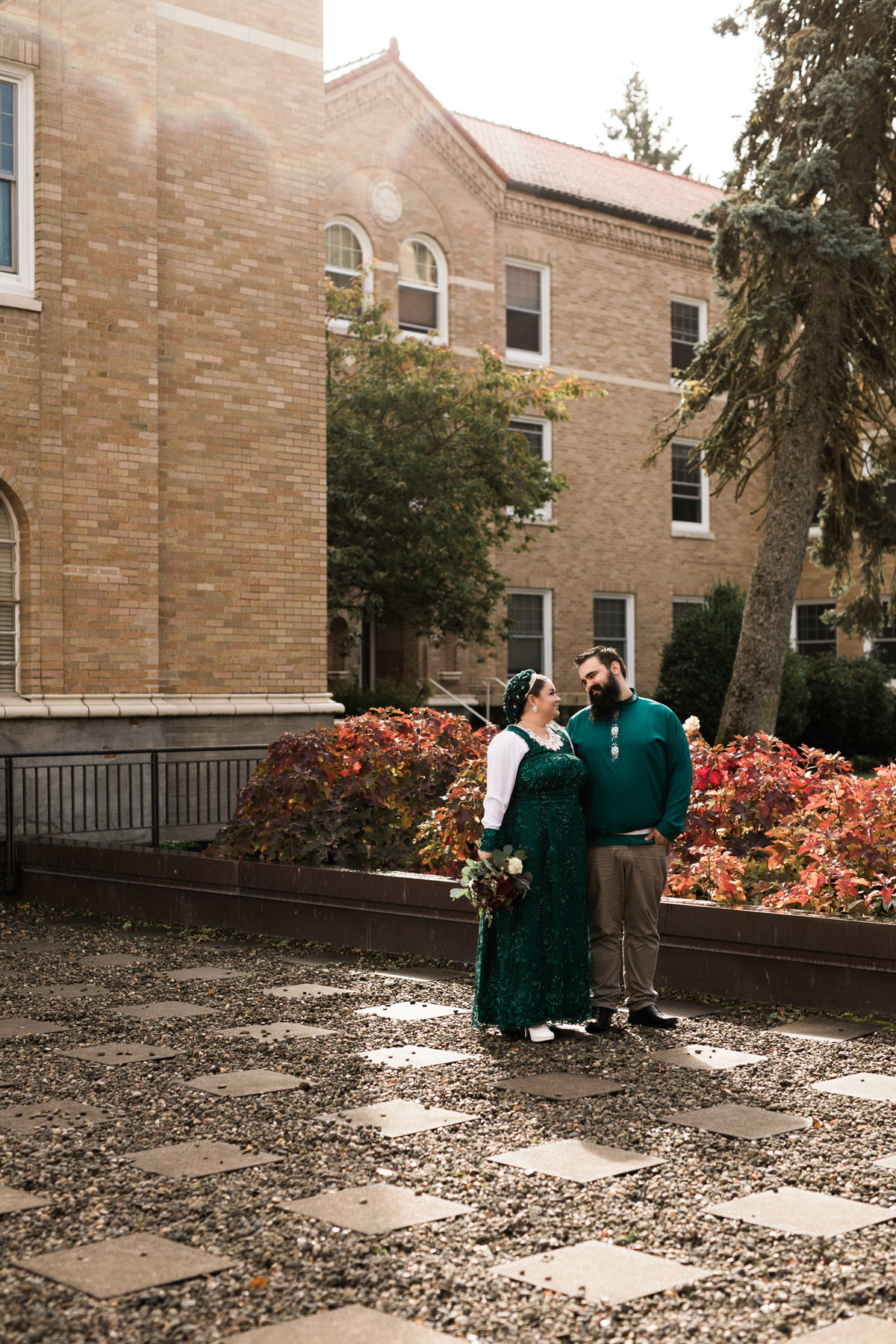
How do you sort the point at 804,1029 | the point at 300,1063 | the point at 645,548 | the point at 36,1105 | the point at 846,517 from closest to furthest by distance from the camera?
the point at 36,1105 → the point at 300,1063 → the point at 804,1029 → the point at 846,517 → the point at 645,548

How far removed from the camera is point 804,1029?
22.6 ft

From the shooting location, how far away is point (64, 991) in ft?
26.7

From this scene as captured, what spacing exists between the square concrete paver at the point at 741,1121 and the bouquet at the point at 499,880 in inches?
61.2

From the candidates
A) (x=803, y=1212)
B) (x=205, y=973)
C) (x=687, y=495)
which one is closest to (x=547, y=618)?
(x=687, y=495)

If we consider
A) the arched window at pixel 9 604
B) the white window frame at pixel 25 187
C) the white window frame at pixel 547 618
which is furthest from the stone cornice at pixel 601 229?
the arched window at pixel 9 604

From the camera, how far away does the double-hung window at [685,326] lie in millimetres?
30891

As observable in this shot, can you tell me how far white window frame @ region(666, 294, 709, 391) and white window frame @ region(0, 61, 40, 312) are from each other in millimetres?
17891

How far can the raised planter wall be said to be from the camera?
23.5 ft

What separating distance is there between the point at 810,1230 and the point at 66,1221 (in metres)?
2.16

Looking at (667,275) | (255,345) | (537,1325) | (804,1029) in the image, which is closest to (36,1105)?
(537,1325)

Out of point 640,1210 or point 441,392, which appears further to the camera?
point 441,392

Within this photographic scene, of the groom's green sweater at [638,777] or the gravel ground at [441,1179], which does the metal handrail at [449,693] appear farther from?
the groom's green sweater at [638,777]

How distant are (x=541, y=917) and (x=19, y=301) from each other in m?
10.3

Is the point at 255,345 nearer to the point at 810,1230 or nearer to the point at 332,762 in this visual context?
the point at 332,762
